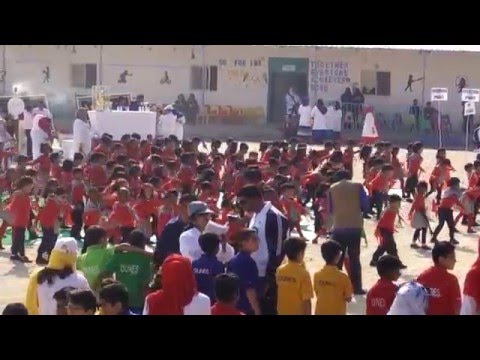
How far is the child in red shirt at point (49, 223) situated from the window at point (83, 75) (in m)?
23.4

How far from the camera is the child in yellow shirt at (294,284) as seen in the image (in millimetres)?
7789

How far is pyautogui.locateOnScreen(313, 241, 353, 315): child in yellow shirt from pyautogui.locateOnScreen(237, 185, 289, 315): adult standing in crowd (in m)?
0.79

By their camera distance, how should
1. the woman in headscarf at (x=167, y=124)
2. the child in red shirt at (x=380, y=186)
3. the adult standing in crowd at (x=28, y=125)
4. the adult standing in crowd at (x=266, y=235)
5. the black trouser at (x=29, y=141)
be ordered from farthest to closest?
the woman in headscarf at (x=167, y=124), the adult standing in crowd at (x=28, y=125), the black trouser at (x=29, y=141), the child in red shirt at (x=380, y=186), the adult standing in crowd at (x=266, y=235)

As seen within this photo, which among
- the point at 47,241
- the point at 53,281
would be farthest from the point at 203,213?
the point at 47,241

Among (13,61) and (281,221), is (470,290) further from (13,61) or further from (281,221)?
(13,61)

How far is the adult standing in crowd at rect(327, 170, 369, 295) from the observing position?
11.2 meters

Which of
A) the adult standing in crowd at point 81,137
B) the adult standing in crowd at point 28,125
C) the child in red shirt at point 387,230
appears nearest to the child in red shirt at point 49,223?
the child in red shirt at point 387,230

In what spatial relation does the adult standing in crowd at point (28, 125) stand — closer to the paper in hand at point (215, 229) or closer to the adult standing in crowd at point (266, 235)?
the paper in hand at point (215, 229)

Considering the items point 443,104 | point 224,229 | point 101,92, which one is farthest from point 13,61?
point 224,229

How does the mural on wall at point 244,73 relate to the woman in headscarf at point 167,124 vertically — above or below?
above

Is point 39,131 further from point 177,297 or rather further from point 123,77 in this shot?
point 177,297

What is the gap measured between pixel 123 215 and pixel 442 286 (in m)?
5.60

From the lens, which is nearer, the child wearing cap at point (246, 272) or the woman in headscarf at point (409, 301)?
the woman in headscarf at point (409, 301)

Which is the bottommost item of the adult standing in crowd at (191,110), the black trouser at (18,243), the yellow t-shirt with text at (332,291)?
the black trouser at (18,243)
